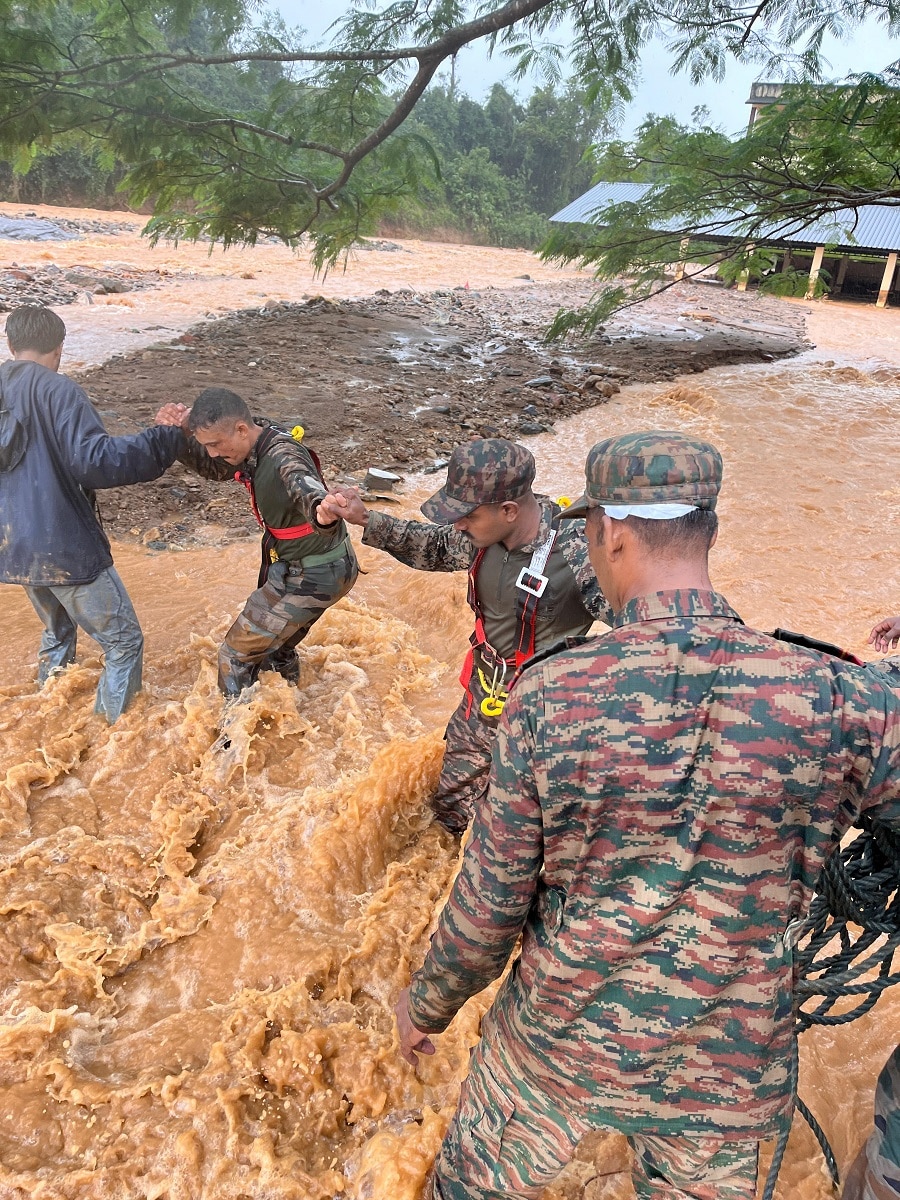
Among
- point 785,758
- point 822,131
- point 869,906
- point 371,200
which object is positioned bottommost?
point 869,906

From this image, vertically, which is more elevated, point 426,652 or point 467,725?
point 467,725

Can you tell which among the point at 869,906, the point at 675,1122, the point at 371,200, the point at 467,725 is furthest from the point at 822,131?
the point at 675,1122

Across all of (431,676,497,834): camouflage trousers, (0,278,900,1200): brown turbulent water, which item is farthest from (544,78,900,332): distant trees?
(431,676,497,834): camouflage trousers

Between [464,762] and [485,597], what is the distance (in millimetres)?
865

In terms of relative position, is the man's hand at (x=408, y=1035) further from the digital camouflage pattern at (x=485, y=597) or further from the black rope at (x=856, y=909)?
the digital camouflage pattern at (x=485, y=597)

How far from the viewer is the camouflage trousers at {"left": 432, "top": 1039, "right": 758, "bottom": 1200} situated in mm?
1724

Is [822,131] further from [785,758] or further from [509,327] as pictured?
[785,758]

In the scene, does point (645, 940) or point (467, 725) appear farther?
point (467, 725)

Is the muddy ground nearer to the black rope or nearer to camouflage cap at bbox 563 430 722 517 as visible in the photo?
camouflage cap at bbox 563 430 722 517

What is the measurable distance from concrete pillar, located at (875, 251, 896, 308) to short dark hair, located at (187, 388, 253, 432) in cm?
2163

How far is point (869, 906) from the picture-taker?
1.82m

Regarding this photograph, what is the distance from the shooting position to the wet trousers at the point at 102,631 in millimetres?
3990

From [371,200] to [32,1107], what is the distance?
7.70 metres

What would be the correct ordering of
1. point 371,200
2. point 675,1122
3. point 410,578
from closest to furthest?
point 675,1122 < point 410,578 < point 371,200
